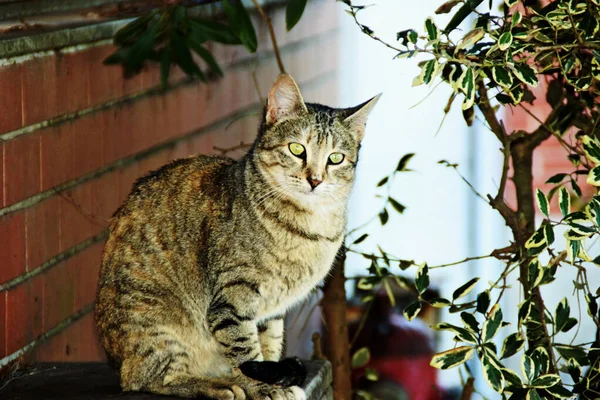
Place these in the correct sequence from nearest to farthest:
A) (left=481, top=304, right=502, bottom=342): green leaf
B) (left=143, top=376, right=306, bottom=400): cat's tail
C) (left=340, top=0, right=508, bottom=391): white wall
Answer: (left=481, top=304, right=502, bottom=342): green leaf
(left=143, top=376, right=306, bottom=400): cat's tail
(left=340, top=0, right=508, bottom=391): white wall

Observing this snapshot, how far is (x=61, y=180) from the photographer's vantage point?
2.28m

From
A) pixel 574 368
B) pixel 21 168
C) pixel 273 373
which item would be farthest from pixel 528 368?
pixel 21 168

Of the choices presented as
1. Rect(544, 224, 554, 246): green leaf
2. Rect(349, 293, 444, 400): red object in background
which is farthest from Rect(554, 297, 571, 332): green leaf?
Rect(349, 293, 444, 400): red object in background

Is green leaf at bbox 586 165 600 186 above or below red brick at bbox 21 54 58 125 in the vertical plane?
below

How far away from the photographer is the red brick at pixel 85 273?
7.95ft

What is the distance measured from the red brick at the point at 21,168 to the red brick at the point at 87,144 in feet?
0.63

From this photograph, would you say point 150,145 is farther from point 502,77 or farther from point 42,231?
point 502,77

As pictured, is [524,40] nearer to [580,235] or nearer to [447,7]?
[447,7]

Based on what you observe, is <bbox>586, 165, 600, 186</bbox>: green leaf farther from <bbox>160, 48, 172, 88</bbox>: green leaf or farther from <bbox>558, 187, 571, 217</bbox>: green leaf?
<bbox>160, 48, 172, 88</bbox>: green leaf

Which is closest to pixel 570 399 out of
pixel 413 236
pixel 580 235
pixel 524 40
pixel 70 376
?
pixel 580 235

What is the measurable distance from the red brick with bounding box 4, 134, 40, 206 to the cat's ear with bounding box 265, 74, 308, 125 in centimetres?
61

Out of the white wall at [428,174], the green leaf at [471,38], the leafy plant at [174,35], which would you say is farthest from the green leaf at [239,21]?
the white wall at [428,174]

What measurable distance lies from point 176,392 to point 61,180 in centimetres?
71

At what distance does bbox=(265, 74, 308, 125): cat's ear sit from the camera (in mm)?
2086
